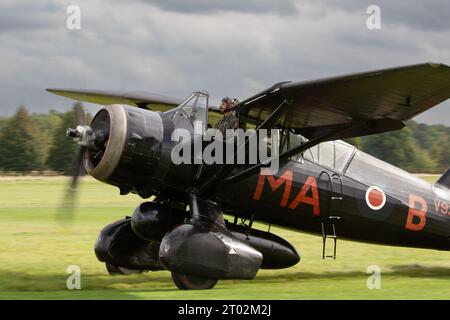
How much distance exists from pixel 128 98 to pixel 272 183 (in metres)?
3.89

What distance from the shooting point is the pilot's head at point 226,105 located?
11023 millimetres

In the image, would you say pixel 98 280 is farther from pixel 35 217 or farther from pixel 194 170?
pixel 35 217

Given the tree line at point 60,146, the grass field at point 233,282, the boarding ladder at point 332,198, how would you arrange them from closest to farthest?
the grass field at point 233,282 → the boarding ladder at point 332,198 → the tree line at point 60,146

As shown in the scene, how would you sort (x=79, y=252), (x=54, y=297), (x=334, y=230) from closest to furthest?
(x=54, y=297) < (x=334, y=230) < (x=79, y=252)

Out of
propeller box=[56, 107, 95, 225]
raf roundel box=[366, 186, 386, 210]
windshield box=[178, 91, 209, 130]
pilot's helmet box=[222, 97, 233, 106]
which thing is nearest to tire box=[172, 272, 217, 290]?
propeller box=[56, 107, 95, 225]

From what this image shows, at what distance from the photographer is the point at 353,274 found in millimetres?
12828

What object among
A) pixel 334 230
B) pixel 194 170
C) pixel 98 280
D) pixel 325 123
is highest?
pixel 325 123

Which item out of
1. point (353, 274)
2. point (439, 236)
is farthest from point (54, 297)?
point (439, 236)

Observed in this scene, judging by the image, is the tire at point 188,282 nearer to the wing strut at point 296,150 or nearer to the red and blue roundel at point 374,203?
the wing strut at point 296,150

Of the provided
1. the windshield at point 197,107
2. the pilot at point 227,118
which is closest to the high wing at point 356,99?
the pilot at point 227,118

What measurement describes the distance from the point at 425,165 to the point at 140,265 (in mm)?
84786

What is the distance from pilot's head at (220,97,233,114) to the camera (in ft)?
36.2

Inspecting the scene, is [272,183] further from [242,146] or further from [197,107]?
[197,107]

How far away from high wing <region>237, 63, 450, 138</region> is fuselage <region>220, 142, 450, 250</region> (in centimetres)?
81
